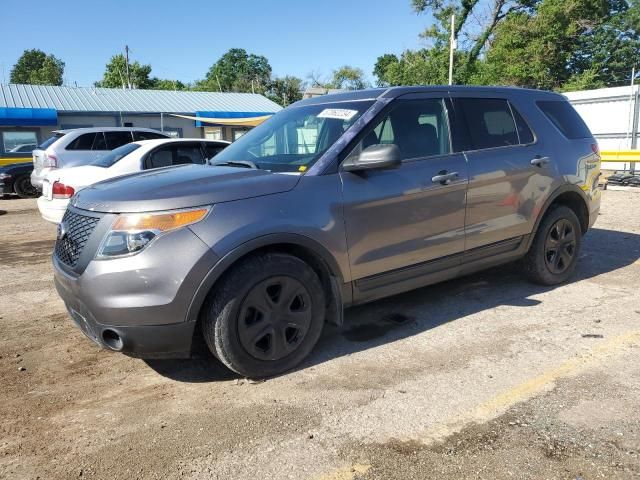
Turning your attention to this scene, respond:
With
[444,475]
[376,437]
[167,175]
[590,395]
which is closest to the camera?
[444,475]

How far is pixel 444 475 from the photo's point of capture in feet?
8.15

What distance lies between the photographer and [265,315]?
340cm

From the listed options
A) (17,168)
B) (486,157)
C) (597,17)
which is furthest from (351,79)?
(486,157)

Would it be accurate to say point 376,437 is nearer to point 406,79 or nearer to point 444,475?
point 444,475

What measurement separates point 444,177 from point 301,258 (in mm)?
1367

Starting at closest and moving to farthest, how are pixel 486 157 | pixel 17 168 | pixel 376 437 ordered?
pixel 376 437, pixel 486 157, pixel 17 168

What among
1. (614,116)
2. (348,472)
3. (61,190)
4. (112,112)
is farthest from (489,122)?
(112,112)

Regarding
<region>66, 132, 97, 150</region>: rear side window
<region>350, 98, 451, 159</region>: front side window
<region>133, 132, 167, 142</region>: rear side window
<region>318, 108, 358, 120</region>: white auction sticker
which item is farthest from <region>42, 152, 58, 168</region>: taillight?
<region>350, 98, 451, 159</region>: front side window

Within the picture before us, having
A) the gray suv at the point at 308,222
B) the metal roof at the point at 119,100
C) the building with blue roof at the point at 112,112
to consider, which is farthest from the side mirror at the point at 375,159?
the metal roof at the point at 119,100

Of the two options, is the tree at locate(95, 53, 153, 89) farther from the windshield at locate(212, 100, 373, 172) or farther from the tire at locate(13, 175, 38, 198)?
the windshield at locate(212, 100, 373, 172)

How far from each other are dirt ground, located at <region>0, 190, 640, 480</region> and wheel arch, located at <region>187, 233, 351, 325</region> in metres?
0.45

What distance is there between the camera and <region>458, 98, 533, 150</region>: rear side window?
4.55 metres

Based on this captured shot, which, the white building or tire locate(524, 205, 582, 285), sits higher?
the white building

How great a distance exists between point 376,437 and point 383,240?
4.88 ft
